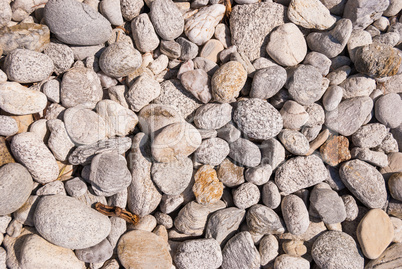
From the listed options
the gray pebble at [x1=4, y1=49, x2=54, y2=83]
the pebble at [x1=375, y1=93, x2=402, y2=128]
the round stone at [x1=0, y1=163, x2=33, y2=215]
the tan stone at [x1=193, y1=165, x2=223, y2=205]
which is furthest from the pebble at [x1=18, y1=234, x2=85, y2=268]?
the pebble at [x1=375, y1=93, x2=402, y2=128]

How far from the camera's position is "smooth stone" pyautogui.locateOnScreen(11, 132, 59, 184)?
203 cm

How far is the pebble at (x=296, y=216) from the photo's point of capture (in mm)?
2189

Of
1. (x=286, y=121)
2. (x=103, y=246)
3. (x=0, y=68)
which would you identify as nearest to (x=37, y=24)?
(x=0, y=68)

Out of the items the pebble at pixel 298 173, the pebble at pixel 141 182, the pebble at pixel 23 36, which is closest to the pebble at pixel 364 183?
the pebble at pixel 298 173

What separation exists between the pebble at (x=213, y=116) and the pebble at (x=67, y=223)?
1.02 metres

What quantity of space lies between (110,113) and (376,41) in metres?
2.33

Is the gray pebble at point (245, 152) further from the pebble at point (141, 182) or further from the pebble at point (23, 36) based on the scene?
the pebble at point (23, 36)

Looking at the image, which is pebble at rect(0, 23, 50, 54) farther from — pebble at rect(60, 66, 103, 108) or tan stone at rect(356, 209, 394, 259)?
tan stone at rect(356, 209, 394, 259)

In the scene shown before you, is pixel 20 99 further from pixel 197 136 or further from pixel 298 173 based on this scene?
pixel 298 173

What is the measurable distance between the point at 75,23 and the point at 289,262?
2.34m

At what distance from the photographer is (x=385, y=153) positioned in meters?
2.55

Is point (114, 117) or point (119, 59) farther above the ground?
point (119, 59)

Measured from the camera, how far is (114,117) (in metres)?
2.23

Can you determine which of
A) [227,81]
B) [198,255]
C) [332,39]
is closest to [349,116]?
[332,39]
